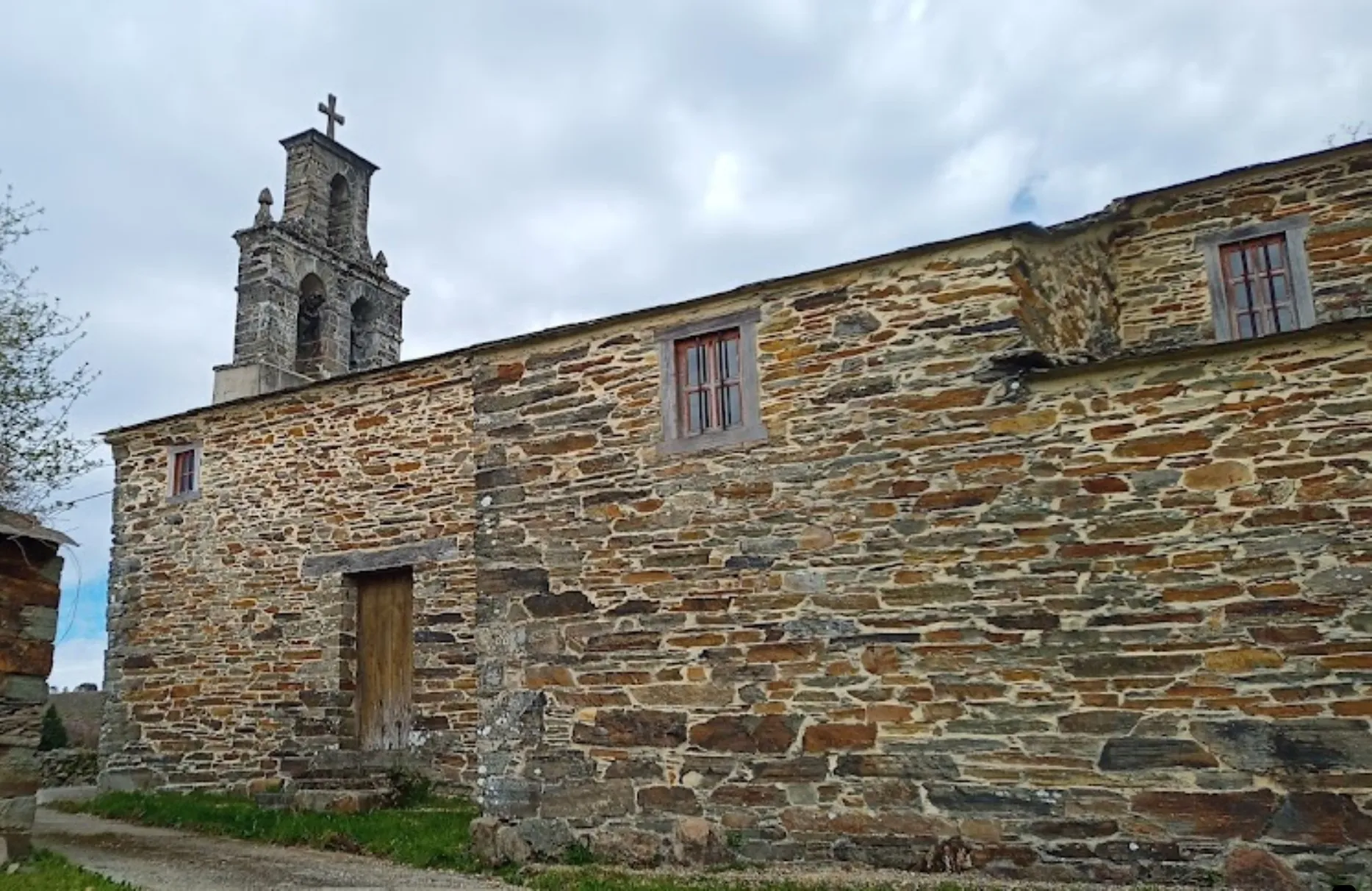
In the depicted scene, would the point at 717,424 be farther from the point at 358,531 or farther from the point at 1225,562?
the point at 358,531

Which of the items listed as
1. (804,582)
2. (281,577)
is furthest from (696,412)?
(281,577)

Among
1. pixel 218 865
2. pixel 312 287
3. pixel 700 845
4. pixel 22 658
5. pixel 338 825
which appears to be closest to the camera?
pixel 22 658

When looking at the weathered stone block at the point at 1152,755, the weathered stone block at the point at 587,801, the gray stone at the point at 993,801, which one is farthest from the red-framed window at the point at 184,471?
the weathered stone block at the point at 1152,755

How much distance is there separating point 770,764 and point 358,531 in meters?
6.20

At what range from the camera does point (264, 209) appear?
58.7ft

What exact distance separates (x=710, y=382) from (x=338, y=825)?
195 inches

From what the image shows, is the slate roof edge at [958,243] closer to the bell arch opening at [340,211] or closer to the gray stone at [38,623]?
the gray stone at [38,623]

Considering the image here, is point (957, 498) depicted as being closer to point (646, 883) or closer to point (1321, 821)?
point (1321, 821)

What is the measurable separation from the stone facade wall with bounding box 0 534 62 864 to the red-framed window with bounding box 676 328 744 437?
4.39 m

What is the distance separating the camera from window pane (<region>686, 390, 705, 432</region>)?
8500 millimetres

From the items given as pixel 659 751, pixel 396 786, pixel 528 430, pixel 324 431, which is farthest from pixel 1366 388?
pixel 324 431

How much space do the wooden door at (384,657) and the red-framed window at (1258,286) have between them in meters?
8.25

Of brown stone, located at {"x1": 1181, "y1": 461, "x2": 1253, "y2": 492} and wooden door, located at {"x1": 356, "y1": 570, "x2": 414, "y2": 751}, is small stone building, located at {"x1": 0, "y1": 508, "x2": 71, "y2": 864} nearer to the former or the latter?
wooden door, located at {"x1": 356, "y1": 570, "x2": 414, "y2": 751}

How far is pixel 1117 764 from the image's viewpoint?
660 centimetres
